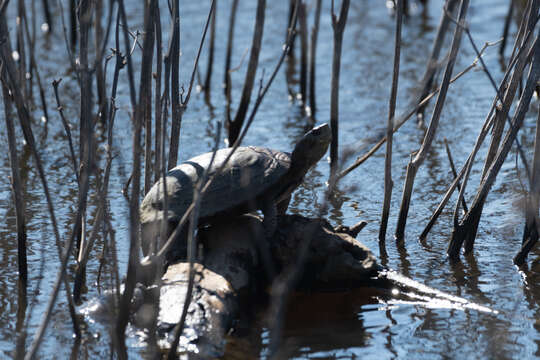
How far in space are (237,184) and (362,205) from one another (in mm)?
1739

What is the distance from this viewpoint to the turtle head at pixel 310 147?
3.95 meters

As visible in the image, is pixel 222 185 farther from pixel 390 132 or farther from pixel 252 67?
pixel 252 67

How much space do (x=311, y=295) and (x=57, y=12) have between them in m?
8.82

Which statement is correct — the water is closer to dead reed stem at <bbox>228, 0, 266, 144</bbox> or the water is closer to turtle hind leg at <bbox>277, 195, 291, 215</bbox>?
dead reed stem at <bbox>228, 0, 266, 144</bbox>

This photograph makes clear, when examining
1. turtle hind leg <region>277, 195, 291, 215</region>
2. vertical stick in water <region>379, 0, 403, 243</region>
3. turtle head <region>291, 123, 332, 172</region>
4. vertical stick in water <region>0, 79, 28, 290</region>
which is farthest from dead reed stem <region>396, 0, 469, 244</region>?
vertical stick in water <region>0, 79, 28, 290</region>

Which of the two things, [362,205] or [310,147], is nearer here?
[310,147]

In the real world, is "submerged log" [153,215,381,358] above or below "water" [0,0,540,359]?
above

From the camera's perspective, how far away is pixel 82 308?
12.5 ft

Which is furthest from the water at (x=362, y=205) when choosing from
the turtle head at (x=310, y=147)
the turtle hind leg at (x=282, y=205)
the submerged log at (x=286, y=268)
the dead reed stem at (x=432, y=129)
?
the turtle hind leg at (x=282, y=205)

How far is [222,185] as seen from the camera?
154 inches

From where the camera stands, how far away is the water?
3510 millimetres

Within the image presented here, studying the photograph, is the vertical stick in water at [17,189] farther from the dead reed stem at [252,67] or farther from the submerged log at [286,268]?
the dead reed stem at [252,67]

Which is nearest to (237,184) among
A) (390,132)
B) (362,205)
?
(390,132)

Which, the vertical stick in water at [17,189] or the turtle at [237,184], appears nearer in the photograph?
the vertical stick in water at [17,189]
